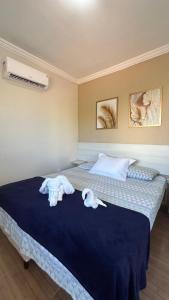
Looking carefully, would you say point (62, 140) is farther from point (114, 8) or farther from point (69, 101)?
point (114, 8)

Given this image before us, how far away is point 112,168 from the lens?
7.48 feet

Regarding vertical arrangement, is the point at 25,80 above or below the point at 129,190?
above

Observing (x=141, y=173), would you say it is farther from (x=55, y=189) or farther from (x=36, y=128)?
→ (x=36, y=128)

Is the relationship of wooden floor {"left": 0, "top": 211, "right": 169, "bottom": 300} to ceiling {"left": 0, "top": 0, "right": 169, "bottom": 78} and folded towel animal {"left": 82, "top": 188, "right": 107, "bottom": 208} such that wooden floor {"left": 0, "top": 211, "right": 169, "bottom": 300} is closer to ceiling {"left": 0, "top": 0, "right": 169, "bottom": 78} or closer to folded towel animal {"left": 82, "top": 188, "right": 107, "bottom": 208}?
folded towel animal {"left": 82, "top": 188, "right": 107, "bottom": 208}

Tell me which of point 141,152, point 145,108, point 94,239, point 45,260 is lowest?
point 45,260

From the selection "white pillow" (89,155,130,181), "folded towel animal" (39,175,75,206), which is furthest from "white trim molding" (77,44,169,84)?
"folded towel animal" (39,175,75,206)

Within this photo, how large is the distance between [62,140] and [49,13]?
1.98 meters

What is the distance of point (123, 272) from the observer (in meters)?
0.76

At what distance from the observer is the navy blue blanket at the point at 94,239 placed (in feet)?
2.53

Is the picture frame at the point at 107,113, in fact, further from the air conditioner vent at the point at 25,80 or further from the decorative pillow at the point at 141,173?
the air conditioner vent at the point at 25,80

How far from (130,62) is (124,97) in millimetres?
568

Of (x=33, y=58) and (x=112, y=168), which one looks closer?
(x=112, y=168)

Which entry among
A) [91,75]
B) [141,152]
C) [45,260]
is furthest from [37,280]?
[91,75]

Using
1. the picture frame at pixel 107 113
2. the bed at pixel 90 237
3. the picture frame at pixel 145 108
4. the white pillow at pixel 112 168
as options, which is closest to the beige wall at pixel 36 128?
the picture frame at pixel 107 113
